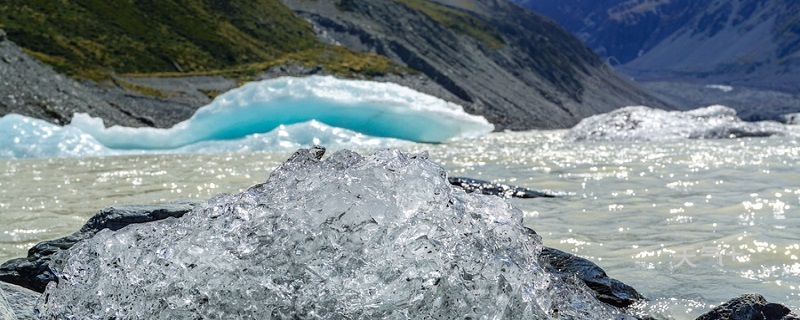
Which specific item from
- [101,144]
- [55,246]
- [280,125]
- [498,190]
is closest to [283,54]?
[280,125]

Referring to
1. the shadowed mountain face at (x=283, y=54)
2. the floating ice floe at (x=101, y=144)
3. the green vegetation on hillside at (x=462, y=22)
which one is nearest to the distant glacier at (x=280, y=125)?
the floating ice floe at (x=101, y=144)

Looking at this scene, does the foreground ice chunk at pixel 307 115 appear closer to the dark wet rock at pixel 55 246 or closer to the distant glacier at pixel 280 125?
the distant glacier at pixel 280 125

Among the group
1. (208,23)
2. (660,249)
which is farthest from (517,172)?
(208,23)

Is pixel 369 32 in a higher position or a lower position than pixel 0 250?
higher

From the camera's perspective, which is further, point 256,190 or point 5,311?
point 256,190

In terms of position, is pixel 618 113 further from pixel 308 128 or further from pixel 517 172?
pixel 517 172

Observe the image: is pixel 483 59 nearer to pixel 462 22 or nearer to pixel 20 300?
pixel 462 22
